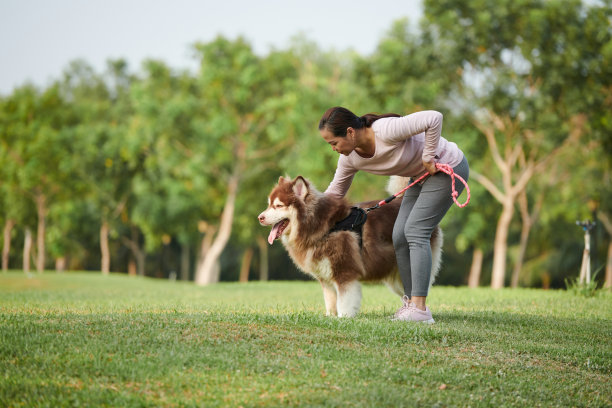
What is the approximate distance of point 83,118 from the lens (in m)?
44.6

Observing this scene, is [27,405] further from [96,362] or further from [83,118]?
[83,118]

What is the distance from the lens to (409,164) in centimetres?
716

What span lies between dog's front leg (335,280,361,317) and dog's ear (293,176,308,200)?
1.18m

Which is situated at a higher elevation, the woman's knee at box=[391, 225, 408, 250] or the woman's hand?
the woman's hand

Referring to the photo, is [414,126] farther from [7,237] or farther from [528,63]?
[7,237]

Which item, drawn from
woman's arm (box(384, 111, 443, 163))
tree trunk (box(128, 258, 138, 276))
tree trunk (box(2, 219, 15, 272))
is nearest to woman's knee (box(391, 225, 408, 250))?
woman's arm (box(384, 111, 443, 163))

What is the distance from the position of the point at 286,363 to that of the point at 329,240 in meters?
2.39

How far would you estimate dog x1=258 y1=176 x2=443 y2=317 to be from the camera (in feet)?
25.4

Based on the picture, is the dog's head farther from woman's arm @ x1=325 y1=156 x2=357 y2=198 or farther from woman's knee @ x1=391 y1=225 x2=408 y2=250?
woman's knee @ x1=391 y1=225 x2=408 y2=250

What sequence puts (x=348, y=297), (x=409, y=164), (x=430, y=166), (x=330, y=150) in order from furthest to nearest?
(x=330, y=150) → (x=348, y=297) → (x=409, y=164) → (x=430, y=166)

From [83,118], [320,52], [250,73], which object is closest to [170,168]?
[250,73]

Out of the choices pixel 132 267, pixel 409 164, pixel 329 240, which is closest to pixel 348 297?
pixel 329 240

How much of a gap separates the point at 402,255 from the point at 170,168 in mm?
26776

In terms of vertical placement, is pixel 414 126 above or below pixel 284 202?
above
